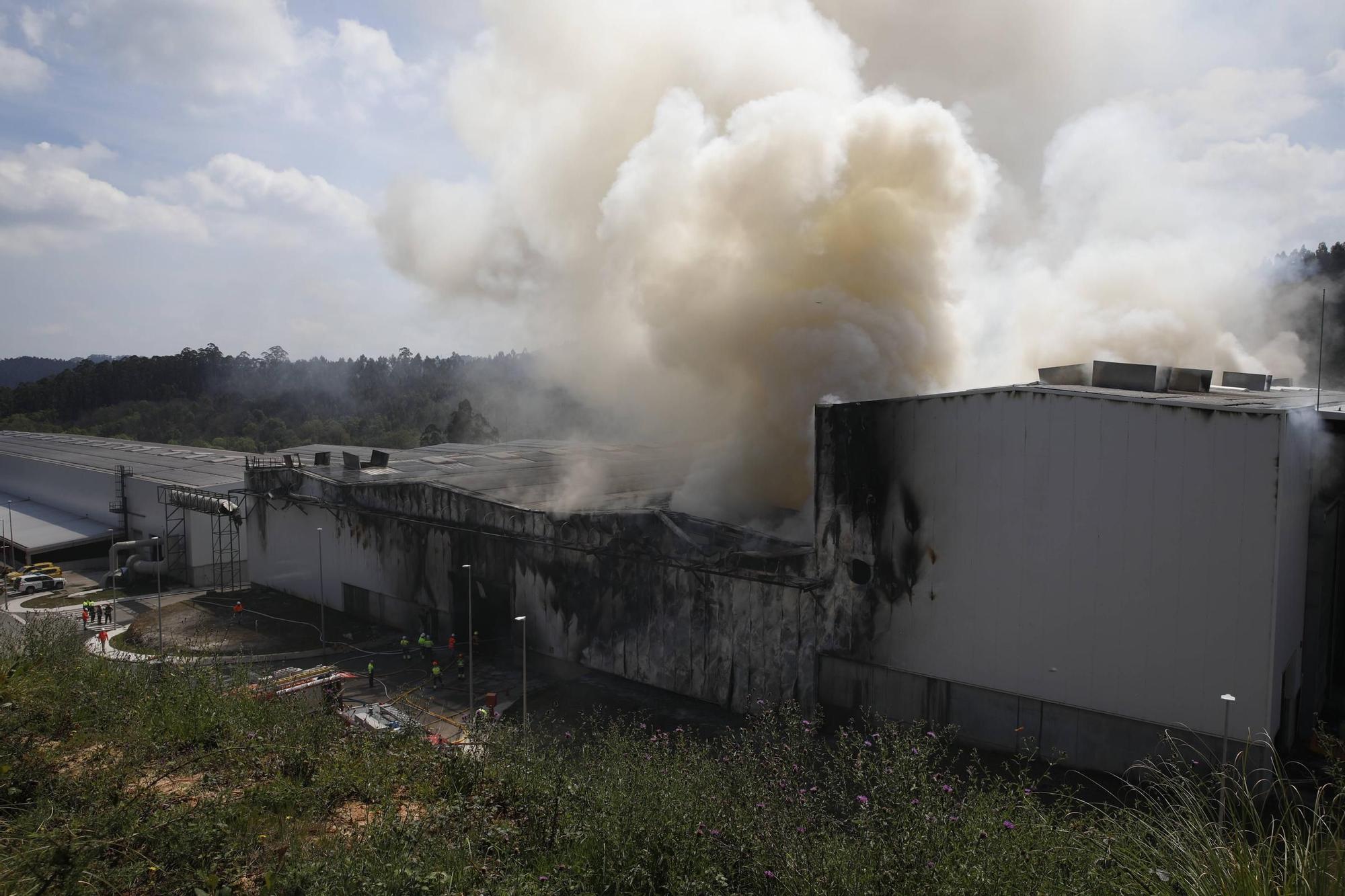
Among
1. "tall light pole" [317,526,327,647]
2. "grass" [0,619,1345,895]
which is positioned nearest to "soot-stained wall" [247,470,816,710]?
"tall light pole" [317,526,327,647]

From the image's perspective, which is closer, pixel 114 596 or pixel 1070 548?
pixel 1070 548

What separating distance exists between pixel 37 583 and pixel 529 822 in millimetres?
38450

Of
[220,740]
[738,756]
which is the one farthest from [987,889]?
[220,740]

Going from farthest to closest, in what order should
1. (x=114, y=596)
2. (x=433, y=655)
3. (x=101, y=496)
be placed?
1. (x=101, y=496)
2. (x=114, y=596)
3. (x=433, y=655)

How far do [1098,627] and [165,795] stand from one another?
13611mm

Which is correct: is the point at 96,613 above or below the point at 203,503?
below

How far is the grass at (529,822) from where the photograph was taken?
593 cm

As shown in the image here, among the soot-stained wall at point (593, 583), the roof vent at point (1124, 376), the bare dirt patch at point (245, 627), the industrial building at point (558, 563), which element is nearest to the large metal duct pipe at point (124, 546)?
the bare dirt patch at point (245, 627)

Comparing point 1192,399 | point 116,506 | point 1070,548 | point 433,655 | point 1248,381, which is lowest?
point 433,655

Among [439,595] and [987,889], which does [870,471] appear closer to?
[987,889]

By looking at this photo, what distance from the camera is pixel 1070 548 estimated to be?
14.4 m

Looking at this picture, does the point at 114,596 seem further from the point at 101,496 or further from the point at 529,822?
the point at 529,822

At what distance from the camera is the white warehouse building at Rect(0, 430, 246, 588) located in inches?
1431

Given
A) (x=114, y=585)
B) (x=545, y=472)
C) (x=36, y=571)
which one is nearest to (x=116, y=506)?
(x=36, y=571)
